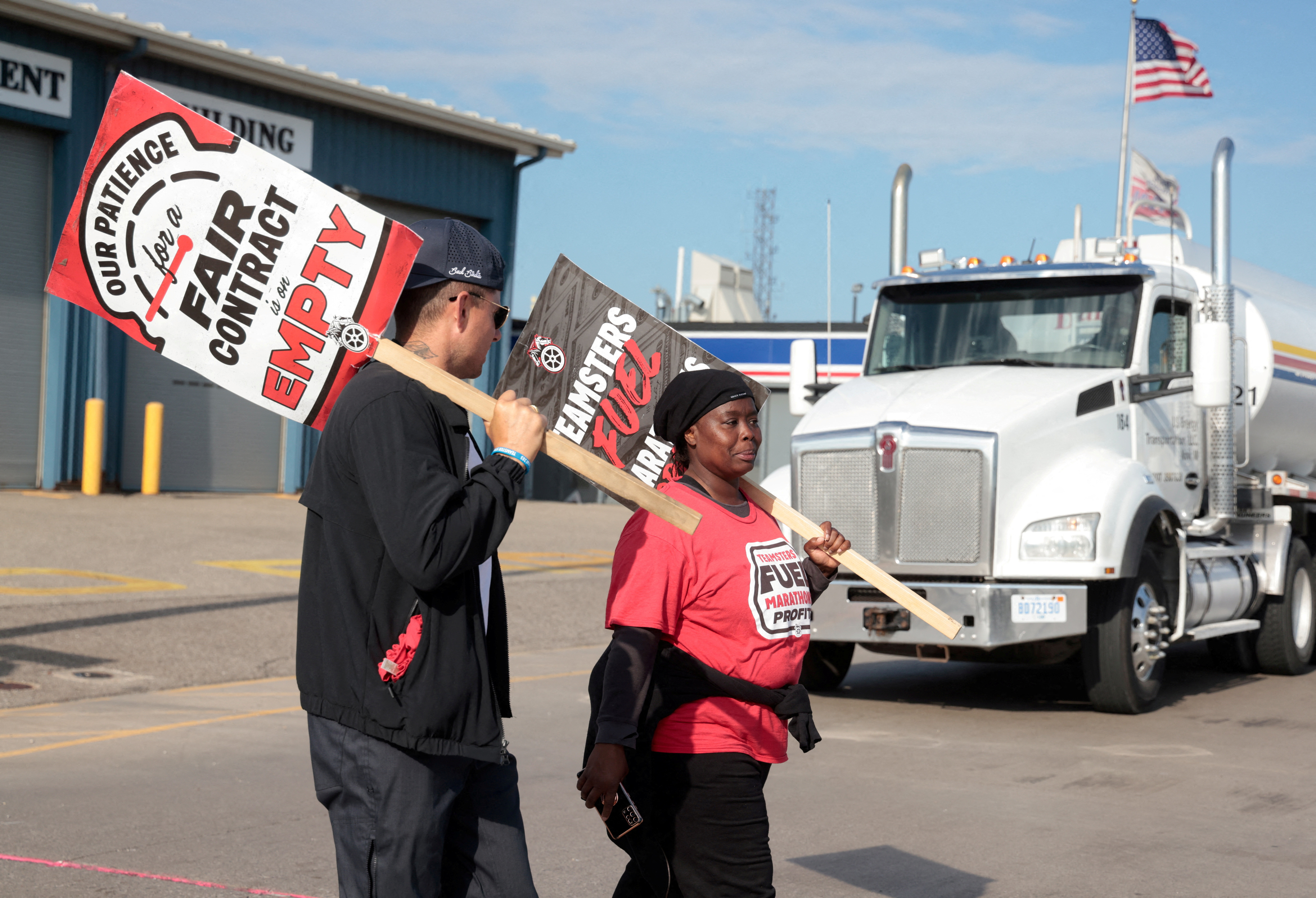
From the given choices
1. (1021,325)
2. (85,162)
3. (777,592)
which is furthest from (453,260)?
(85,162)

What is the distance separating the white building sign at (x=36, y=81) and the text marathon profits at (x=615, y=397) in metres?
22.1

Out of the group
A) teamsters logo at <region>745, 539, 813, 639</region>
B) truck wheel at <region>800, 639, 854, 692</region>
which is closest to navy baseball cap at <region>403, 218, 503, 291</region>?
teamsters logo at <region>745, 539, 813, 639</region>

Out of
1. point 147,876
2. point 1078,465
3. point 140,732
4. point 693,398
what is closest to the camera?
point 693,398

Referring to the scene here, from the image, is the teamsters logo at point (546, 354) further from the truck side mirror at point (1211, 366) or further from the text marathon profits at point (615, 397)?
the truck side mirror at point (1211, 366)

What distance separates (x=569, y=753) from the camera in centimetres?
829

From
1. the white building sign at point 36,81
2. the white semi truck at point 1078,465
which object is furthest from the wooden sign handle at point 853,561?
the white building sign at point 36,81

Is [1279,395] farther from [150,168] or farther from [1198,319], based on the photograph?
[150,168]

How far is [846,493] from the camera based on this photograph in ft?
32.0

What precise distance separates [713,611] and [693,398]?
591mm

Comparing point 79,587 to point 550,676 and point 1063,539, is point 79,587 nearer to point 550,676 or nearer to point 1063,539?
point 550,676

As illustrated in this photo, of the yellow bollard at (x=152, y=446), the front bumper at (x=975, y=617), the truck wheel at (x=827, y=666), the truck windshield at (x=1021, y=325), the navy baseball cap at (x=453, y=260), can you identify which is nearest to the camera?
the navy baseball cap at (x=453, y=260)

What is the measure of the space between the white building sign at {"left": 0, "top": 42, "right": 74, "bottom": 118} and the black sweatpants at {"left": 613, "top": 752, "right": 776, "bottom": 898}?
22.8m

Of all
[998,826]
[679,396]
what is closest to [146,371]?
[998,826]

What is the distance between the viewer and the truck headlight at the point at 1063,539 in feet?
30.5
